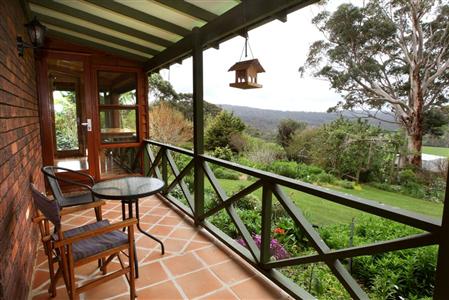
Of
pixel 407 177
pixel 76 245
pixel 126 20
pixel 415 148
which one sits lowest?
pixel 407 177

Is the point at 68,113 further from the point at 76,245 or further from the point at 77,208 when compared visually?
the point at 76,245

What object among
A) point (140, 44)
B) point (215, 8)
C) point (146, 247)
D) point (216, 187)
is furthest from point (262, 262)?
point (140, 44)

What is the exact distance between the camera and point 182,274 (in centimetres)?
221

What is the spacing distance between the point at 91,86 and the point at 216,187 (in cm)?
318

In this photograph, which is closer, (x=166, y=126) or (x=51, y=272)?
(x=51, y=272)

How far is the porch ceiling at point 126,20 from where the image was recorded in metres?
2.49

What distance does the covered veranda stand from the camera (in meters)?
1.60

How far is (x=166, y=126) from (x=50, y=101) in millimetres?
5019

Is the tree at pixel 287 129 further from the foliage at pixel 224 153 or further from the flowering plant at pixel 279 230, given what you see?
the flowering plant at pixel 279 230

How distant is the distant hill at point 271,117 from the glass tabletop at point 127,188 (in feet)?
24.8

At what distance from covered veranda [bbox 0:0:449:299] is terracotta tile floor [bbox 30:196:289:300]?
0.01 m

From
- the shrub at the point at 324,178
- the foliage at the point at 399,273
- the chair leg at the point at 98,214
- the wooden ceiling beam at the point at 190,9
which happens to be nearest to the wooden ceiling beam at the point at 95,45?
the wooden ceiling beam at the point at 190,9

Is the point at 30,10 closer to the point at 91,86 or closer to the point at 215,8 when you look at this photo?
the point at 91,86

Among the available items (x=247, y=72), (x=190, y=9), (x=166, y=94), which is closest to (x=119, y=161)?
(x=190, y=9)
